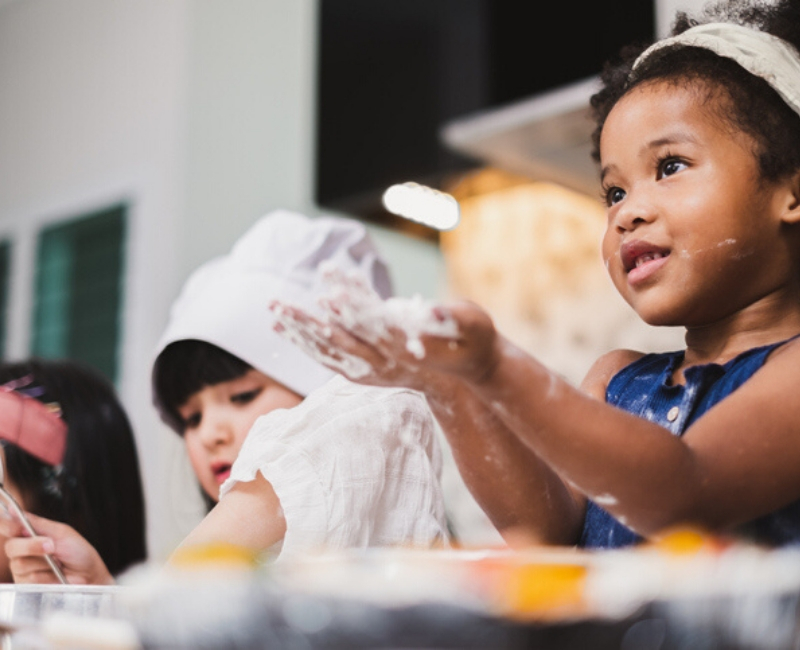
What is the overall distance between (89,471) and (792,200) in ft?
2.78

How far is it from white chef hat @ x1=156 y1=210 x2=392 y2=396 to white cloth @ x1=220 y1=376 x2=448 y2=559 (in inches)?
6.0

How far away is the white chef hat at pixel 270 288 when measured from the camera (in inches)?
42.3

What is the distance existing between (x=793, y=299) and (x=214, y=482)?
66 centimetres

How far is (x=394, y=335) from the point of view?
0.50 meters

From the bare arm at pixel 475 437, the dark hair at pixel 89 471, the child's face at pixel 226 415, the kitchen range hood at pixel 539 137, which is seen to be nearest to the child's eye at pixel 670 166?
the bare arm at pixel 475 437

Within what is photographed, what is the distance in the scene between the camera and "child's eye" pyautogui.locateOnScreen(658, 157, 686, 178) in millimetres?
707

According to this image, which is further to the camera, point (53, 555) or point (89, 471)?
point (89, 471)

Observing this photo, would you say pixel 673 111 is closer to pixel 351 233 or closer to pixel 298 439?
A: pixel 298 439

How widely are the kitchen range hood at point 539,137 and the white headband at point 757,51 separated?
3.21ft

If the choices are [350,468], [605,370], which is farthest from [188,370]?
[605,370]

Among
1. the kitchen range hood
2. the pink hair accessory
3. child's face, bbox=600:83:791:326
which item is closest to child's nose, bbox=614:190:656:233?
child's face, bbox=600:83:791:326

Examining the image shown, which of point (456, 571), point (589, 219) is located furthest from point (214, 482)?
point (589, 219)

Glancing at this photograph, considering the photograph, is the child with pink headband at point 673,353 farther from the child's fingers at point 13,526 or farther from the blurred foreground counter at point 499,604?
the child's fingers at point 13,526

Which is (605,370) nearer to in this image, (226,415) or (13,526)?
(226,415)
